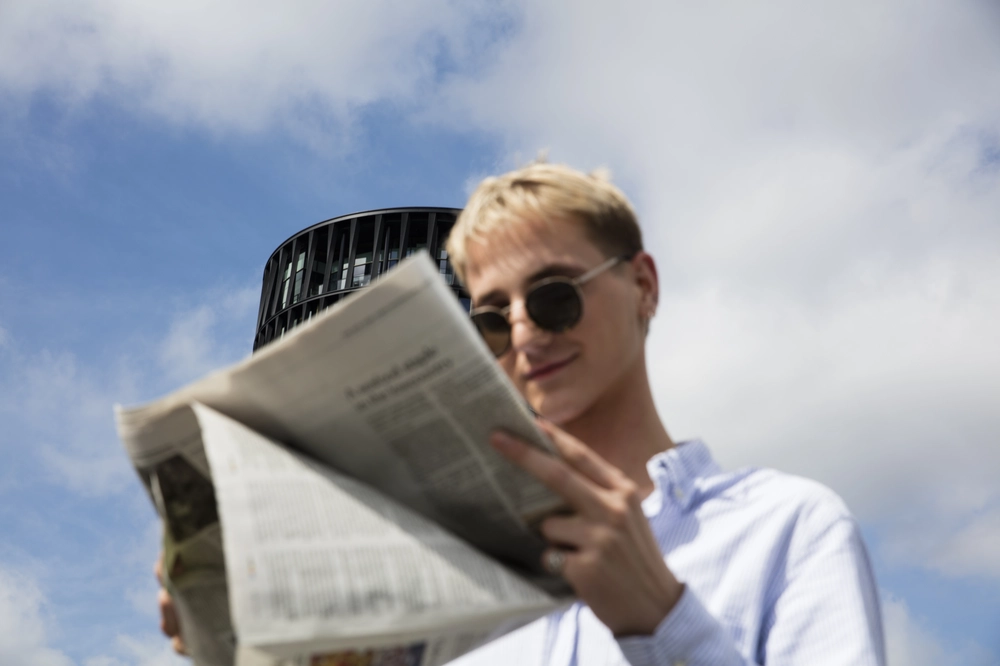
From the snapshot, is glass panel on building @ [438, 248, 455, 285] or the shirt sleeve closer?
the shirt sleeve

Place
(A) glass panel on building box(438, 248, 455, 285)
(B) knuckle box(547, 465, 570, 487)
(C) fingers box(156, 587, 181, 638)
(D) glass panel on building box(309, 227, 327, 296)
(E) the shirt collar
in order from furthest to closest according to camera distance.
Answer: (A) glass panel on building box(438, 248, 455, 285)
(D) glass panel on building box(309, 227, 327, 296)
(E) the shirt collar
(C) fingers box(156, 587, 181, 638)
(B) knuckle box(547, 465, 570, 487)

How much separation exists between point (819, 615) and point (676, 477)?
399 millimetres

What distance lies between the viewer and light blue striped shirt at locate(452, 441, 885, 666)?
3.87 feet

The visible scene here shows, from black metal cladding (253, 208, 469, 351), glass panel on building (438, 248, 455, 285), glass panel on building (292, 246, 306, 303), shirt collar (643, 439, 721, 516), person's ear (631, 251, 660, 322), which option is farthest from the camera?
glass panel on building (438, 248, 455, 285)

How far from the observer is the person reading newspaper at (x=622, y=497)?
1.08m

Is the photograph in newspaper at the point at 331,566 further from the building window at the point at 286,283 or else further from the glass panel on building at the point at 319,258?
the building window at the point at 286,283

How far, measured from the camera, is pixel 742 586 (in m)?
1.45

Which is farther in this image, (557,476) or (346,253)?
(346,253)

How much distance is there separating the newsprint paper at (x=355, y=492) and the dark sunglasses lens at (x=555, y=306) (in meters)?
0.65

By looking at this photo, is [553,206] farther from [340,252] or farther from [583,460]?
[340,252]

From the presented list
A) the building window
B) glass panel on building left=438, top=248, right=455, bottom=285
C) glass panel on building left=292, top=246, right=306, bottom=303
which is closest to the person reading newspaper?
glass panel on building left=438, top=248, right=455, bottom=285

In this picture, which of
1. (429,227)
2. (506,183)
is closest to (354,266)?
(429,227)

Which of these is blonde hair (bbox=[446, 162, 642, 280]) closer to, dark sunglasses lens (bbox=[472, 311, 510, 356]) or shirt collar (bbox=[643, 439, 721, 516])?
dark sunglasses lens (bbox=[472, 311, 510, 356])

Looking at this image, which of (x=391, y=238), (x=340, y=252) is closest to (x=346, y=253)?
(x=340, y=252)
